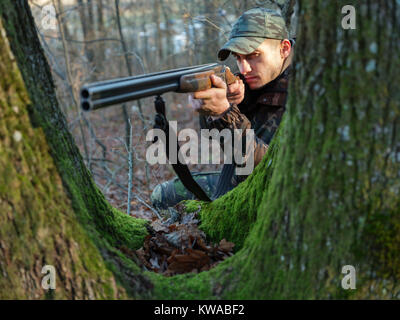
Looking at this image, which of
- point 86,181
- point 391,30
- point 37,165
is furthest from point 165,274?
point 391,30

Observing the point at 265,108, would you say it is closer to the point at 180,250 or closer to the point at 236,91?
the point at 236,91

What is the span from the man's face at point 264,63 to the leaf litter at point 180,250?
2078mm

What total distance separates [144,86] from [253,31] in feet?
7.85

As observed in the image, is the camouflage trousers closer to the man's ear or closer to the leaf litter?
the man's ear

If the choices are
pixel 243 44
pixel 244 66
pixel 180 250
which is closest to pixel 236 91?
pixel 244 66

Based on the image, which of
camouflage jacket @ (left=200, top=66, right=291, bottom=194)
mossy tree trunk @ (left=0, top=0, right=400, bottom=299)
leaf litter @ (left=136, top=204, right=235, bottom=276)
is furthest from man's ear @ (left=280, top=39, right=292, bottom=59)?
mossy tree trunk @ (left=0, top=0, right=400, bottom=299)

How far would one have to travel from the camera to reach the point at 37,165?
1912 millimetres

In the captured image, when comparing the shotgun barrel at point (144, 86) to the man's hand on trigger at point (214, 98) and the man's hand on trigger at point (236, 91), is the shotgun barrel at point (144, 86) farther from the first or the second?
the man's hand on trigger at point (236, 91)

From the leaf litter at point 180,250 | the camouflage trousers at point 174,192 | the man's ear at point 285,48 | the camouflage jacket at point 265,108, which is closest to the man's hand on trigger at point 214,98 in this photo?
the camouflage jacket at point 265,108

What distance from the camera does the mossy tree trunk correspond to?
173 centimetres

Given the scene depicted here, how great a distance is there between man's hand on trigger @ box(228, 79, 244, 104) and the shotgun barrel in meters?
0.64

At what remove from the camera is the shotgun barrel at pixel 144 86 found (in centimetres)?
198

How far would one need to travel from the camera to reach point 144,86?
236cm
